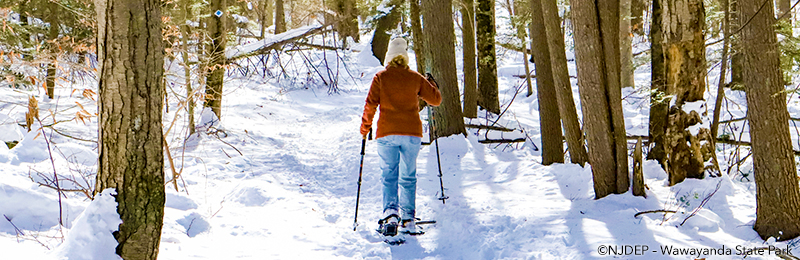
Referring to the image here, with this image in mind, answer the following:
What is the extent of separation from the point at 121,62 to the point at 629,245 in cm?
397

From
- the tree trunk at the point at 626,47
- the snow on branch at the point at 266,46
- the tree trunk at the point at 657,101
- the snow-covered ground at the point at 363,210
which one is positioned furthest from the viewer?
the tree trunk at the point at 626,47

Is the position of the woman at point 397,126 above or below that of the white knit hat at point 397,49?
below

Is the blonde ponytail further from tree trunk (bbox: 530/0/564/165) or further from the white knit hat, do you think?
tree trunk (bbox: 530/0/564/165)

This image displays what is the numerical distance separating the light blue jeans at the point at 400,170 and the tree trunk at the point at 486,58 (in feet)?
28.3

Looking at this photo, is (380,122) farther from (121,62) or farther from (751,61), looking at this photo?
(751,61)

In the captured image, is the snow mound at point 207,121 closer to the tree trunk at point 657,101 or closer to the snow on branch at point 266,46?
the snow on branch at point 266,46

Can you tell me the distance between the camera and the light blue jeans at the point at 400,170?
5812mm

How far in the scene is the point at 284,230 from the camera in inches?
Result: 226

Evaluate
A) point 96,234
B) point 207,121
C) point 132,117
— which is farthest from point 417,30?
point 96,234

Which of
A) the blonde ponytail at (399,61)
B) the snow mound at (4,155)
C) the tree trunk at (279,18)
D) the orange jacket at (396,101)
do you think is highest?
the tree trunk at (279,18)

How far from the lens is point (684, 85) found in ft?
21.9

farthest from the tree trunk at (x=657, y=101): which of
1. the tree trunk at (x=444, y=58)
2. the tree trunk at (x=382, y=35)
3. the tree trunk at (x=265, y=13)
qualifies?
the tree trunk at (x=265, y=13)

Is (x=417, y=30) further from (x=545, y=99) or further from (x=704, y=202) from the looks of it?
(x=704, y=202)

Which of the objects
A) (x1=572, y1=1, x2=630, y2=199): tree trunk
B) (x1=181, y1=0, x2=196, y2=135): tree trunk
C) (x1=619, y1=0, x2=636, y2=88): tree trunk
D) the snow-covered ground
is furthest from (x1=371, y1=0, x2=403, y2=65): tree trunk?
(x1=572, y1=1, x2=630, y2=199): tree trunk
